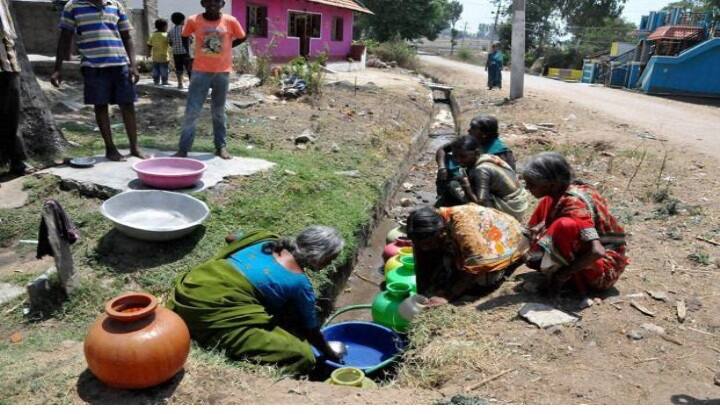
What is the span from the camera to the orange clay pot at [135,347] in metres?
2.36

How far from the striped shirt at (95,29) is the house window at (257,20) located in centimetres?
1399

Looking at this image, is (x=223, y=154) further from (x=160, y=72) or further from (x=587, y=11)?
(x=587, y=11)

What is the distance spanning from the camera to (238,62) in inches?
521

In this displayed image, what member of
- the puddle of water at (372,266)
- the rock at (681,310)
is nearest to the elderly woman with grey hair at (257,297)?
the puddle of water at (372,266)

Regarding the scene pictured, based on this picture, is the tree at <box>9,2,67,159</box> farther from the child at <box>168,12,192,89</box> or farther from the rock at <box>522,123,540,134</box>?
the rock at <box>522,123,540,134</box>

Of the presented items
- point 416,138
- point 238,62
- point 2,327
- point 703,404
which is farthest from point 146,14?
point 703,404

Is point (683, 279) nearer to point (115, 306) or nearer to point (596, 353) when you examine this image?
point (596, 353)

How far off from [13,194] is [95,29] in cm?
154

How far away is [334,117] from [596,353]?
284 inches

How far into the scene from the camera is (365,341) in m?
3.86

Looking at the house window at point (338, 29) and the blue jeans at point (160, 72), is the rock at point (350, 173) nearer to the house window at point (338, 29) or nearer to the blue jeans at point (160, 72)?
the blue jeans at point (160, 72)

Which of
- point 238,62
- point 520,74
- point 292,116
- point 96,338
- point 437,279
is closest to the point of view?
point 96,338

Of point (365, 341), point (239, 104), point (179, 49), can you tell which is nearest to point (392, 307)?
point (365, 341)

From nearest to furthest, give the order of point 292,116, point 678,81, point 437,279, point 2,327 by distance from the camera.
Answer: point 2,327 → point 437,279 → point 292,116 → point 678,81
